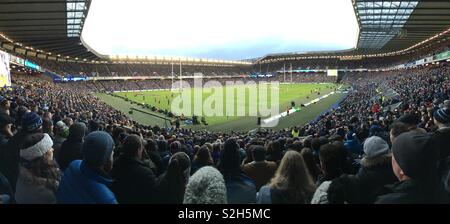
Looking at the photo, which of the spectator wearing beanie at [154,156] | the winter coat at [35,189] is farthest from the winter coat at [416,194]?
the spectator wearing beanie at [154,156]

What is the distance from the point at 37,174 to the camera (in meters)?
4.11

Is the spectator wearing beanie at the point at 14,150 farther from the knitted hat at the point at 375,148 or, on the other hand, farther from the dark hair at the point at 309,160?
the knitted hat at the point at 375,148

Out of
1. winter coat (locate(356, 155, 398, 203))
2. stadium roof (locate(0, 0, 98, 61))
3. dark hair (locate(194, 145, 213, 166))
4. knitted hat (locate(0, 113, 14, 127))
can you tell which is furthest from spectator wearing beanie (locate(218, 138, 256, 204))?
stadium roof (locate(0, 0, 98, 61))

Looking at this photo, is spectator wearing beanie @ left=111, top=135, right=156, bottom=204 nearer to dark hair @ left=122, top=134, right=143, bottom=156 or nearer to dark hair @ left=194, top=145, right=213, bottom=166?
dark hair @ left=122, top=134, right=143, bottom=156

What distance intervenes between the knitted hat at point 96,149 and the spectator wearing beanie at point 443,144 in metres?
2.98

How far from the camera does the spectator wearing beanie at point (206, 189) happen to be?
331 cm

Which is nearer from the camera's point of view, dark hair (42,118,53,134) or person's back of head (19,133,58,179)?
person's back of head (19,133,58,179)

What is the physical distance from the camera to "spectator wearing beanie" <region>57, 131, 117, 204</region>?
3.59 metres

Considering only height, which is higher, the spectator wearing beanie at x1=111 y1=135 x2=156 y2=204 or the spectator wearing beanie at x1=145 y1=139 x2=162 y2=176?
the spectator wearing beanie at x1=111 y1=135 x2=156 y2=204

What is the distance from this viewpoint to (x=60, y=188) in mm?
3744

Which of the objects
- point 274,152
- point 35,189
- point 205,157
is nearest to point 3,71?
point 274,152

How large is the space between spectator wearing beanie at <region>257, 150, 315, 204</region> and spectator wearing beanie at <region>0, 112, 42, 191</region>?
3.77 m
